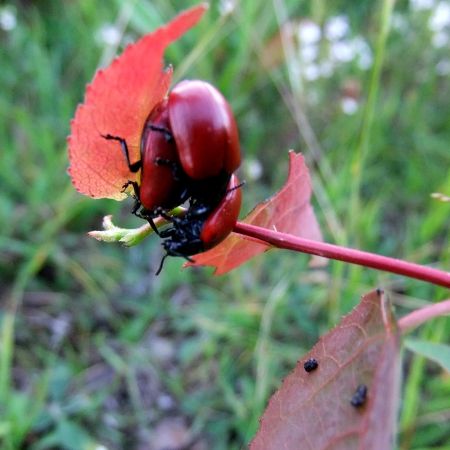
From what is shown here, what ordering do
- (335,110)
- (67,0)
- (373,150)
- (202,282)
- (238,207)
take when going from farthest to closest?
(67,0), (335,110), (373,150), (202,282), (238,207)

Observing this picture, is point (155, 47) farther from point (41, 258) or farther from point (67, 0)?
point (67, 0)

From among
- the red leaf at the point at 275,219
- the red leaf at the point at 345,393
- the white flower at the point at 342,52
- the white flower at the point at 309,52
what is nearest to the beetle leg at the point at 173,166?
the red leaf at the point at 275,219

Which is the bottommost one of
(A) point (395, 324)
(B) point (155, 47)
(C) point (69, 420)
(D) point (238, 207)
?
(C) point (69, 420)

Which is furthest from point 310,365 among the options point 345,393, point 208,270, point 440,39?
point 440,39

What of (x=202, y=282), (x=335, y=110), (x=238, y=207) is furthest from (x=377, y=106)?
(x=238, y=207)

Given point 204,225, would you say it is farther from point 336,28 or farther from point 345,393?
point 336,28

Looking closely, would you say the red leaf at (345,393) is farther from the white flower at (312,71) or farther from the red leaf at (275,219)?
the white flower at (312,71)

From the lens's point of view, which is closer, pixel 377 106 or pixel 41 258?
pixel 41 258
